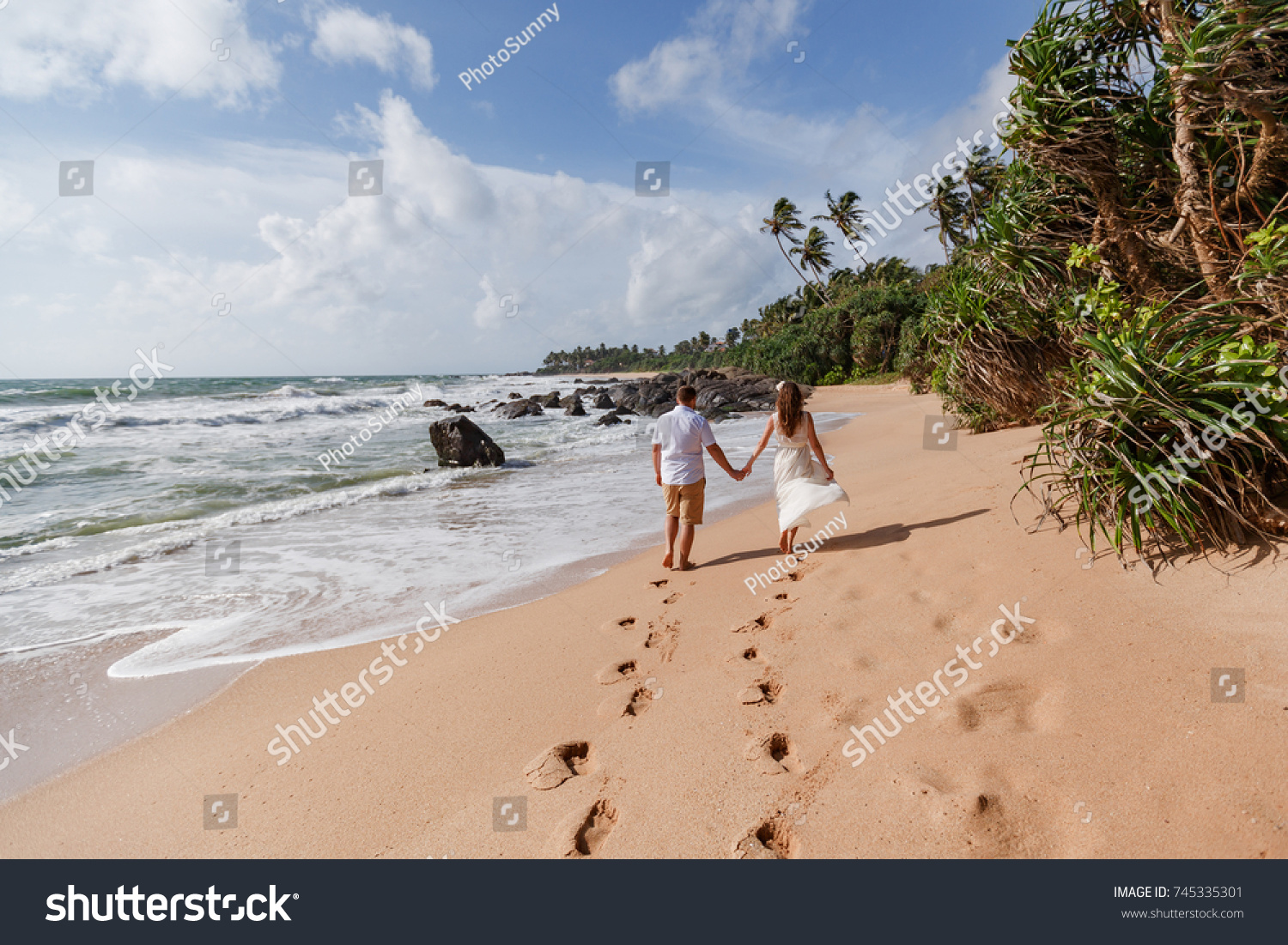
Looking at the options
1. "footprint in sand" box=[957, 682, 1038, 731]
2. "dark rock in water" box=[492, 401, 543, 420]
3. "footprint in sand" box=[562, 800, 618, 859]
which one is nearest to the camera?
"footprint in sand" box=[562, 800, 618, 859]

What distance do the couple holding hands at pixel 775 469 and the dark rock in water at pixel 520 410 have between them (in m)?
25.0

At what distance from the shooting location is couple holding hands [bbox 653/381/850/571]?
5289 mm

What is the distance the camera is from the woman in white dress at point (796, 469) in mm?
5246

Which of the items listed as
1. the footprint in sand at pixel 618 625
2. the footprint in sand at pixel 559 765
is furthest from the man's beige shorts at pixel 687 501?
the footprint in sand at pixel 559 765

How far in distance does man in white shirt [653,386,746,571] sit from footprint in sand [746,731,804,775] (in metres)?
2.75

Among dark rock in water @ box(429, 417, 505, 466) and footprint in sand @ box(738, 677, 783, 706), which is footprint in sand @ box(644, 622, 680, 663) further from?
dark rock in water @ box(429, 417, 505, 466)

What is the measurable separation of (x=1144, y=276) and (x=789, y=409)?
10.3ft

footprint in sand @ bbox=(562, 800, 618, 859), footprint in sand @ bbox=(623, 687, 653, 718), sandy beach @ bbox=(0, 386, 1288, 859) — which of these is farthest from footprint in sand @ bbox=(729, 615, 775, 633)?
footprint in sand @ bbox=(562, 800, 618, 859)

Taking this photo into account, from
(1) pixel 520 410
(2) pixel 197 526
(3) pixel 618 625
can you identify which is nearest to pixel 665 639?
(3) pixel 618 625

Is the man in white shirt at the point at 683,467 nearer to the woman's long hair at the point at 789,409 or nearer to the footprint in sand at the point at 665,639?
the woman's long hair at the point at 789,409

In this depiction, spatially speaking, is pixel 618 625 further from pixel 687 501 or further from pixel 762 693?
pixel 687 501

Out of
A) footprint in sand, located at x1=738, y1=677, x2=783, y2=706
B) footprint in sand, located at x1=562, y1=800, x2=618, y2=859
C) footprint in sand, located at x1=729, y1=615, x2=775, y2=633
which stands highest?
footprint in sand, located at x1=729, y1=615, x2=775, y2=633

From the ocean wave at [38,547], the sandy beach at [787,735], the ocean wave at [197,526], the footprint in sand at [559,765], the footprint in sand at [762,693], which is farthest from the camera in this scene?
the ocean wave at [38,547]
